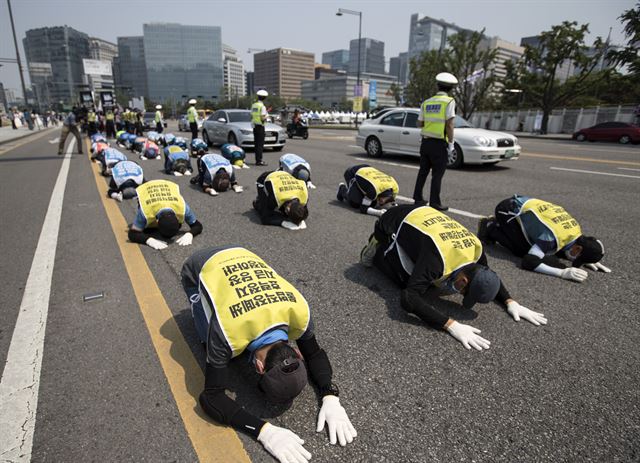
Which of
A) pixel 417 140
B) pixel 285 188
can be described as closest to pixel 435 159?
pixel 285 188

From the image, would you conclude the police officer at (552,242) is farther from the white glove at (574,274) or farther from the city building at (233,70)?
the city building at (233,70)

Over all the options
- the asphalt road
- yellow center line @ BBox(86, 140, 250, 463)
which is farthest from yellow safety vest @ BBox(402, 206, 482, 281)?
yellow center line @ BBox(86, 140, 250, 463)

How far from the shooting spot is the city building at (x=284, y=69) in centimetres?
15212

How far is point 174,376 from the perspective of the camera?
229 centimetres

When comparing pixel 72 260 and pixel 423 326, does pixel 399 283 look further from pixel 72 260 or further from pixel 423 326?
pixel 72 260

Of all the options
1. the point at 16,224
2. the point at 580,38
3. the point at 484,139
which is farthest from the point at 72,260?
the point at 580,38

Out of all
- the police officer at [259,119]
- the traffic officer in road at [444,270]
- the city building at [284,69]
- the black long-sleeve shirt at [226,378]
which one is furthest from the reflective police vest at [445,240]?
the city building at [284,69]

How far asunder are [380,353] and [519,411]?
2.76ft

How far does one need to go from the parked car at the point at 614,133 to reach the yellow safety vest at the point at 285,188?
24142mm

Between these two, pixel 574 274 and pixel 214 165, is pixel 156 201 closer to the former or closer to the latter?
pixel 214 165

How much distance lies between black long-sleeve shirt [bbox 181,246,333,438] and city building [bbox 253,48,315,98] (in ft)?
521

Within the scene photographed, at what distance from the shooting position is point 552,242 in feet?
12.3

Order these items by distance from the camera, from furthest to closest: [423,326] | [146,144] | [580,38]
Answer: [580,38] → [146,144] → [423,326]

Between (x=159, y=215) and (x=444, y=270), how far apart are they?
3197mm
